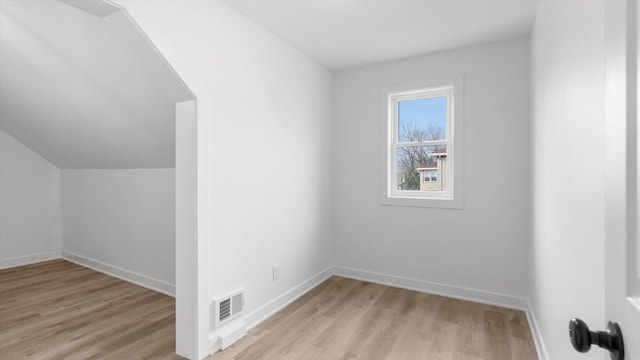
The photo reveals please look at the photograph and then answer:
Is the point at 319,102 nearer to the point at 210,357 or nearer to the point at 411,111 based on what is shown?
the point at 411,111

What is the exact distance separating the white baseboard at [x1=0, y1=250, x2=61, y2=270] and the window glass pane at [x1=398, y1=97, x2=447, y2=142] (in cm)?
496

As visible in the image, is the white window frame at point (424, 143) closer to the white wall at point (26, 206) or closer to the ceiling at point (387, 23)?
the ceiling at point (387, 23)

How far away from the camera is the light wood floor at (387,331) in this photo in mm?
2193

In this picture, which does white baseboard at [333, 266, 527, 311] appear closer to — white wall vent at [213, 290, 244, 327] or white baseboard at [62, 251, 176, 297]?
white wall vent at [213, 290, 244, 327]

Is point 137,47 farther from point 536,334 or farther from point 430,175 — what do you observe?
point 536,334

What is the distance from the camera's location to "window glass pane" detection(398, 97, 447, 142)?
3.36 metres

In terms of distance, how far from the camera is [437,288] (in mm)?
3252

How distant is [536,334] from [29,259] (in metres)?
5.82

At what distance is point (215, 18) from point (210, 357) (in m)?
2.28

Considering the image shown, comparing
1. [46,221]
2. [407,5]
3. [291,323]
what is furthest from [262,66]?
[46,221]

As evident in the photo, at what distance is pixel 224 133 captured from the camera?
90.1 inches

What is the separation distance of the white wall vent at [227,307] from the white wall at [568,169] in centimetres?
197

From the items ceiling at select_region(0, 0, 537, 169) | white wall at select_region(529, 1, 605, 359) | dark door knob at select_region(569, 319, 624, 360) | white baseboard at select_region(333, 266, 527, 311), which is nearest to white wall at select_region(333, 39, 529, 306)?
white baseboard at select_region(333, 266, 527, 311)

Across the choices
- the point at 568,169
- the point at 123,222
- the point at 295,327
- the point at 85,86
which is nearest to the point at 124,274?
the point at 123,222
